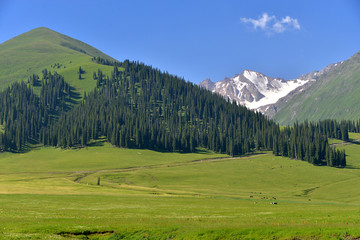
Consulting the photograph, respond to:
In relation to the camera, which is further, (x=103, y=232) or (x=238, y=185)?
(x=238, y=185)

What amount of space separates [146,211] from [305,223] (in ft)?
80.1

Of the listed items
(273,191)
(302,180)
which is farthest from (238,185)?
(302,180)

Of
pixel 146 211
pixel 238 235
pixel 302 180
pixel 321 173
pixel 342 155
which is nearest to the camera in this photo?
pixel 238 235

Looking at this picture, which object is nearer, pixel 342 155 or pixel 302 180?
pixel 302 180

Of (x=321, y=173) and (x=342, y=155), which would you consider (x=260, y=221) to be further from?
(x=342, y=155)

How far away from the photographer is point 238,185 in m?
134

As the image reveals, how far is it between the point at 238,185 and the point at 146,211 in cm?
8711

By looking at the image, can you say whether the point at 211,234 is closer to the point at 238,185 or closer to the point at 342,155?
the point at 238,185

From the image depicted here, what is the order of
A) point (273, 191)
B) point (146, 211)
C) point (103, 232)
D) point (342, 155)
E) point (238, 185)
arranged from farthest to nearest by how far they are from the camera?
1. point (342, 155)
2. point (238, 185)
3. point (273, 191)
4. point (146, 211)
5. point (103, 232)

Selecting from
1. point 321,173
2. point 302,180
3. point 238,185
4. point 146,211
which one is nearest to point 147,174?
point 238,185

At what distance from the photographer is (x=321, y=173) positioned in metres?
167

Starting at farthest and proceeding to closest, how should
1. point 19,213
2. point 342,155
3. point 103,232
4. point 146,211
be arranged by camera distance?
point 342,155, point 146,211, point 19,213, point 103,232

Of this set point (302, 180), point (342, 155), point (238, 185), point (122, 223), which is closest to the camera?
point (122, 223)

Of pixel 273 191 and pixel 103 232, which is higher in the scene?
pixel 103 232
